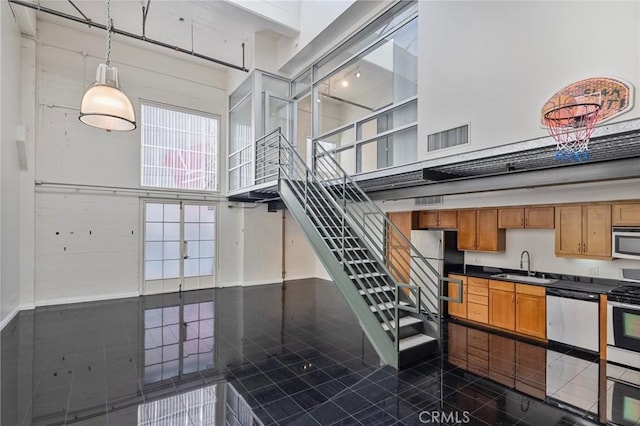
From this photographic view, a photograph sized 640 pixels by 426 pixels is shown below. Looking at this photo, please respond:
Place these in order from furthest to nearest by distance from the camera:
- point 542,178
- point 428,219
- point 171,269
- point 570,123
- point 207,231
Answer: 1. point 207,231
2. point 171,269
3. point 428,219
4. point 542,178
5. point 570,123

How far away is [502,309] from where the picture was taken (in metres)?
4.99

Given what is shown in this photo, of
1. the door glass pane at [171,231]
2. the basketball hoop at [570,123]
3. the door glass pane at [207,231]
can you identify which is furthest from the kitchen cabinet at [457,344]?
the door glass pane at [171,231]

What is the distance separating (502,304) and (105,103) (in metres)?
6.05

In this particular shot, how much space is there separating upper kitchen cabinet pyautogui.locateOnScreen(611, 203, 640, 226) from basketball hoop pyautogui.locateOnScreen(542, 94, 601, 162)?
1.51 meters

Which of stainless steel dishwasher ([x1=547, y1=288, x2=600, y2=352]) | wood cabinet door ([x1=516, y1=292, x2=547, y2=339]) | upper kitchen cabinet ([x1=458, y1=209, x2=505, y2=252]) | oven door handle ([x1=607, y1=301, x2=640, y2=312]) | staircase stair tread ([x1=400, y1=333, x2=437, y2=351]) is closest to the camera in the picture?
oven door handle ([x1=607, y1=301, x2=640, y2=312])

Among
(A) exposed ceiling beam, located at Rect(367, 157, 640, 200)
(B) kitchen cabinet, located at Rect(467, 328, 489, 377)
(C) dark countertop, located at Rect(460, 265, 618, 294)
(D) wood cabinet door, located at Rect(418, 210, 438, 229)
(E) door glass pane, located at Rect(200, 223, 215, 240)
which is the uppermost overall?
(A) exposed ceiling beam, located at Rect(367, 157, 640, 200)

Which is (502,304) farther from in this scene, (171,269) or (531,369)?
(171,269)

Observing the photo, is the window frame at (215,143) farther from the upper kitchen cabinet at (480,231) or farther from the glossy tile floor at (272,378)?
the upper kitchen cabinet at (480,231)

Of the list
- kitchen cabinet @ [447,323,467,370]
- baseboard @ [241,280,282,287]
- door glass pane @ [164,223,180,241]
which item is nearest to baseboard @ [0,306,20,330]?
door glass pane @ [164,223,180,241]

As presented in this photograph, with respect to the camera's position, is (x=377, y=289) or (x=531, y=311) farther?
(x=531, y=311)

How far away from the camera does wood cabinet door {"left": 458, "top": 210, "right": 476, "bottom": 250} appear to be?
18.3 ft

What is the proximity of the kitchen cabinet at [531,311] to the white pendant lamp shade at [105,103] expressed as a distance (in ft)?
19.2

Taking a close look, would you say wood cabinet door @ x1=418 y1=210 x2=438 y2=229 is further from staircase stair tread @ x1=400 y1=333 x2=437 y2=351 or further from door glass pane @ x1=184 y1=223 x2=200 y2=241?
door glass pane @ x1=184 y1=223 x2=200 y2=241

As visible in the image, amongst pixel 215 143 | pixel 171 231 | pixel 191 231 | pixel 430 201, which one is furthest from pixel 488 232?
pixel 171 231
